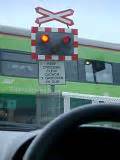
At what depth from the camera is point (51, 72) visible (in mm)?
9414

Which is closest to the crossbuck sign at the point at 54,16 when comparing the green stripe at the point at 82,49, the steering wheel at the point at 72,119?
the green stripe at the point at 82,49

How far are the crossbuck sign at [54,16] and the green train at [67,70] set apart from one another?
3.83 meters

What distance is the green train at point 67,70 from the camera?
16094 millimetres

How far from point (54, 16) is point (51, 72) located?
1.18 meters

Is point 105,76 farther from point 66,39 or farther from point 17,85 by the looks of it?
point 66,39

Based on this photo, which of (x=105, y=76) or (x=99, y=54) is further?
(x=99, y=54)

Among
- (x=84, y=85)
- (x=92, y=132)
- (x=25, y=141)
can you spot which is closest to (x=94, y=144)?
(x=92, y=132)

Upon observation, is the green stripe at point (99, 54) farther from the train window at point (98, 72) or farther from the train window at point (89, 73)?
the train window at point (89, 73)

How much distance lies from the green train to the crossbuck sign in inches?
151

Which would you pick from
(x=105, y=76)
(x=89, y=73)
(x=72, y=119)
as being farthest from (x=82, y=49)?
(x=72, y=119)

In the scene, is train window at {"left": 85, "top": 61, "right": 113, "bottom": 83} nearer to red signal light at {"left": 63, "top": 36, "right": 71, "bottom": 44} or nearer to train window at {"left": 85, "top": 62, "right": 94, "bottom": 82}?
train window at {"left": 85, "top": 62, "right": 94, "bottom": 82}

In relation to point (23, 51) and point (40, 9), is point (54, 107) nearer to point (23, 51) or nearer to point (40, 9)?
point (40, 9)

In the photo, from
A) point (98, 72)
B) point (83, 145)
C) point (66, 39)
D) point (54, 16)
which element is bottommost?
point (83, 145)

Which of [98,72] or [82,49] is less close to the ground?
[82,49]
